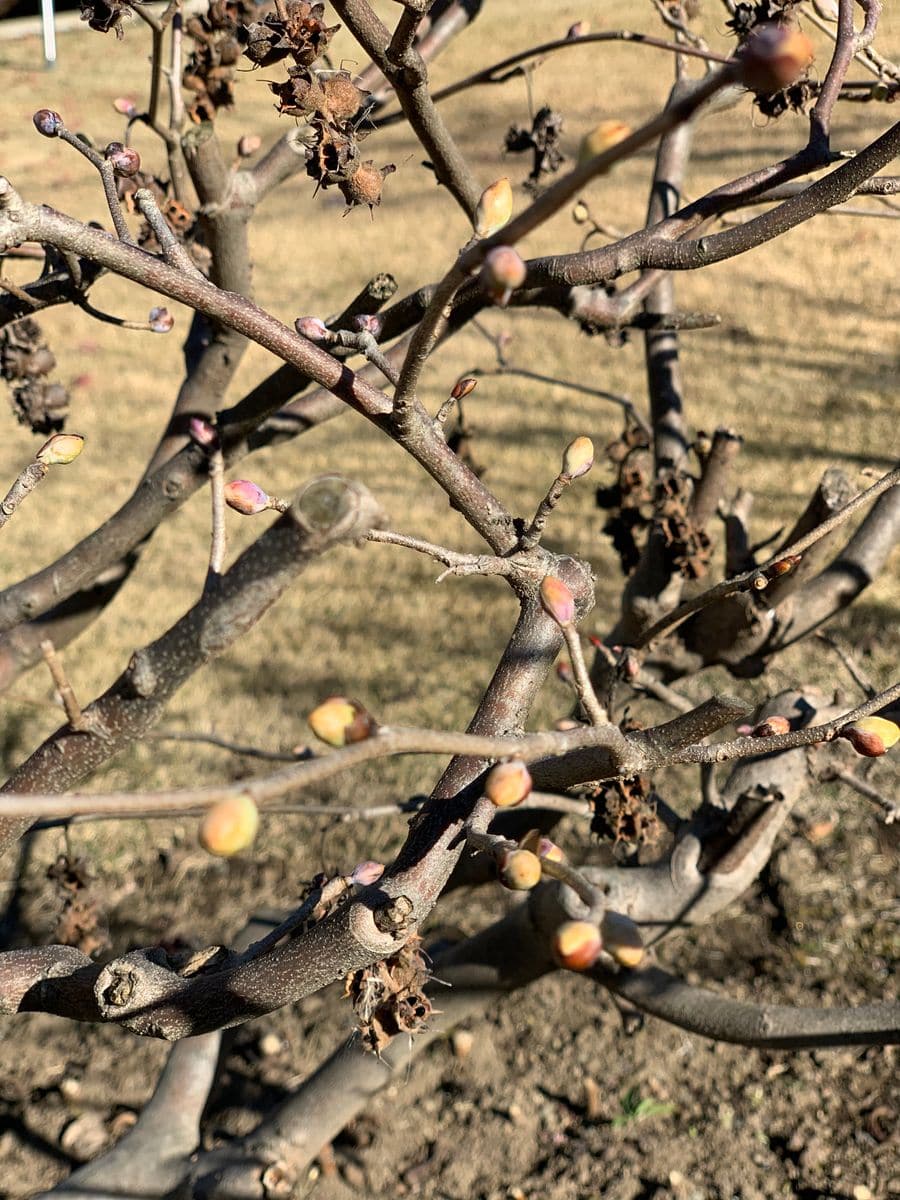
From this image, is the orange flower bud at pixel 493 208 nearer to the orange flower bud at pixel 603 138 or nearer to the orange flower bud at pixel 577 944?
the orange flower bud at pixel 603 138

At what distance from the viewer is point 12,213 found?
0.79 metres

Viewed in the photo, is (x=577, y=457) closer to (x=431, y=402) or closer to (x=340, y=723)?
(x=340, y=723)

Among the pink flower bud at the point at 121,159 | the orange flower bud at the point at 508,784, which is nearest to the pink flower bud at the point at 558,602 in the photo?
the orange flower bud at the point at 508,784

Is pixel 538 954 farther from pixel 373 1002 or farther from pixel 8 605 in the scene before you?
pixel 8 605

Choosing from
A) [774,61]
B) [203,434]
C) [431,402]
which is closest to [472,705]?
[431,402]

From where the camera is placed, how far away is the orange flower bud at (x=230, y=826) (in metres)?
0.48

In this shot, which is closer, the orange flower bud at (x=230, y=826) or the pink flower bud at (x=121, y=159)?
the orange flower bud at (x=230, y=826)

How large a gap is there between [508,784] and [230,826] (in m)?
0.16

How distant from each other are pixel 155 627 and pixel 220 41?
209 cm

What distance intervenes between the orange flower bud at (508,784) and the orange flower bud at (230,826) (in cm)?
14

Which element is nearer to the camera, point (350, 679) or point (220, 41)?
point (220, 41)

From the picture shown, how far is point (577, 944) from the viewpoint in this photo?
64 centimetres

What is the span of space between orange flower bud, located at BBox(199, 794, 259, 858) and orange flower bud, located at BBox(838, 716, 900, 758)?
0.46 metres

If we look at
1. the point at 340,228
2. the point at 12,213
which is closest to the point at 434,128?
the point at 12,213
